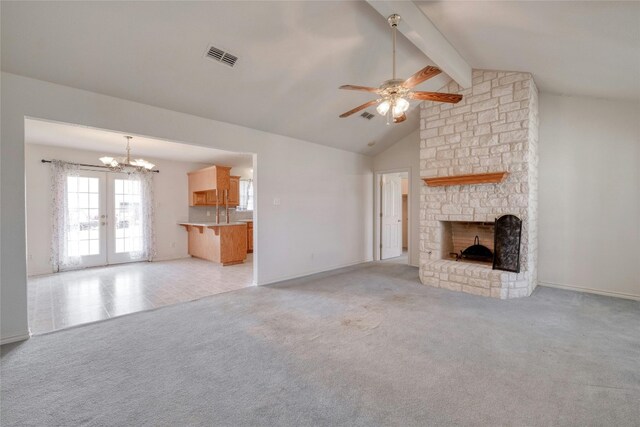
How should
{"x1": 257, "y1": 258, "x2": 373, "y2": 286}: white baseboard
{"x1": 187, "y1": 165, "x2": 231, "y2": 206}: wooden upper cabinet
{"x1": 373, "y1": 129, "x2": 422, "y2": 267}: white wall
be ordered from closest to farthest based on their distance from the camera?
1. {"x1": 257, "y1": 258, "x2": 373, "y2": 286}: white baseboard
2. {"x1": 373, "y1": 129, "x2": 422, "y2": 267}: white wall
3. {"x1": 187, "y1": 165, "x2": 231, "y2": 206}: wooden upper cabinet

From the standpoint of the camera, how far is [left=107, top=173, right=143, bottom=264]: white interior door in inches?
257

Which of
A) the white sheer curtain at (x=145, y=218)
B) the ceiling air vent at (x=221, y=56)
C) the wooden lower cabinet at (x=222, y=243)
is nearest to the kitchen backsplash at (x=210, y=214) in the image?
the wooden lower cabinet at (x=222, y=243)

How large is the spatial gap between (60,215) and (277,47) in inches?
229

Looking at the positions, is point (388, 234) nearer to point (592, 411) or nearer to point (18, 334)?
point (592, 411)

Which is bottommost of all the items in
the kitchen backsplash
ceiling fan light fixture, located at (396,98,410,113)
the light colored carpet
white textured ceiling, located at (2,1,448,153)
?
the light colored carpet

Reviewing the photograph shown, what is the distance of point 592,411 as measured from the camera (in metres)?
1.76

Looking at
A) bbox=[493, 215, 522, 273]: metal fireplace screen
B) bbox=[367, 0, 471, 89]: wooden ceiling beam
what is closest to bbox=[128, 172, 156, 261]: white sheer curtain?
bbox=[367, 0, 471, 89]: wooden ceiling beam

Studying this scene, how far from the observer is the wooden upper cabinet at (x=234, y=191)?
8.15 metres

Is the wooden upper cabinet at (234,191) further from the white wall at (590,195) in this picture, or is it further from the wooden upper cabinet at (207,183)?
the white wall at (590,195)

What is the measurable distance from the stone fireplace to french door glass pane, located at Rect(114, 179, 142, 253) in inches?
261

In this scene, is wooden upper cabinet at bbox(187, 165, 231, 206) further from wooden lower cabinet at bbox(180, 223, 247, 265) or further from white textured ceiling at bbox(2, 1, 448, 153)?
white textured ceiling at bbox(2, 1, 448, 153)

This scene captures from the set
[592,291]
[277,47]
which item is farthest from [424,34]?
[592,291]

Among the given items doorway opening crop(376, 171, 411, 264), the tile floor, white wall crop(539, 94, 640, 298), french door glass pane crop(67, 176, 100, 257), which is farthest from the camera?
doorway opening crop(376, 171, 411, 264)

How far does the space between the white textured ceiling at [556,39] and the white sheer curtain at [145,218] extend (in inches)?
270
